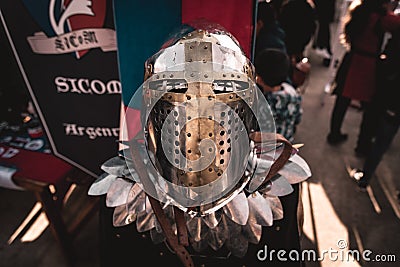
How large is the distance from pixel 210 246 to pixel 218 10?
85 centimetres

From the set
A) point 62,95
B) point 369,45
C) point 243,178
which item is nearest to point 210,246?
point 243,178

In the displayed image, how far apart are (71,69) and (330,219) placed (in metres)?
1.68

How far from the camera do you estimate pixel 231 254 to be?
104 cm

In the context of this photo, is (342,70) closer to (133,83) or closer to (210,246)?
(133,83)

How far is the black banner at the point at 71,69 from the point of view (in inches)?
55.6

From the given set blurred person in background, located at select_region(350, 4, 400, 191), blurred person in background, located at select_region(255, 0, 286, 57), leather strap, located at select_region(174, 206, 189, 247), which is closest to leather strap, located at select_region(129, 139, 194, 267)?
leather strap, located at select_region(174, 206, 189, 247)

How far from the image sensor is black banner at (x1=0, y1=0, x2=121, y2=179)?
1.41 metres

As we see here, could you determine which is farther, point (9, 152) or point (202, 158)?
point (9, 152)

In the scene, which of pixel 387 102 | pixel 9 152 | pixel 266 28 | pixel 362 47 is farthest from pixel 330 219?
pixel 9 152

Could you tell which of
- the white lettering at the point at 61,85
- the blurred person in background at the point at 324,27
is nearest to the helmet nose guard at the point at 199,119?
the white lettering at the point at 61,85

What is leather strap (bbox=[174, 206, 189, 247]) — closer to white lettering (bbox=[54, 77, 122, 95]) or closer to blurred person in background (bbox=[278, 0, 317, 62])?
white lettering (bbox=[54, 77, 122, 95])

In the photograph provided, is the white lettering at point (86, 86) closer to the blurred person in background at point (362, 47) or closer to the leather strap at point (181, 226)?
the leather strap at point (181, 226)

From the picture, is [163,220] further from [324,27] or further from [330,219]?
[324,27]

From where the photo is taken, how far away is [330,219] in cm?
208
